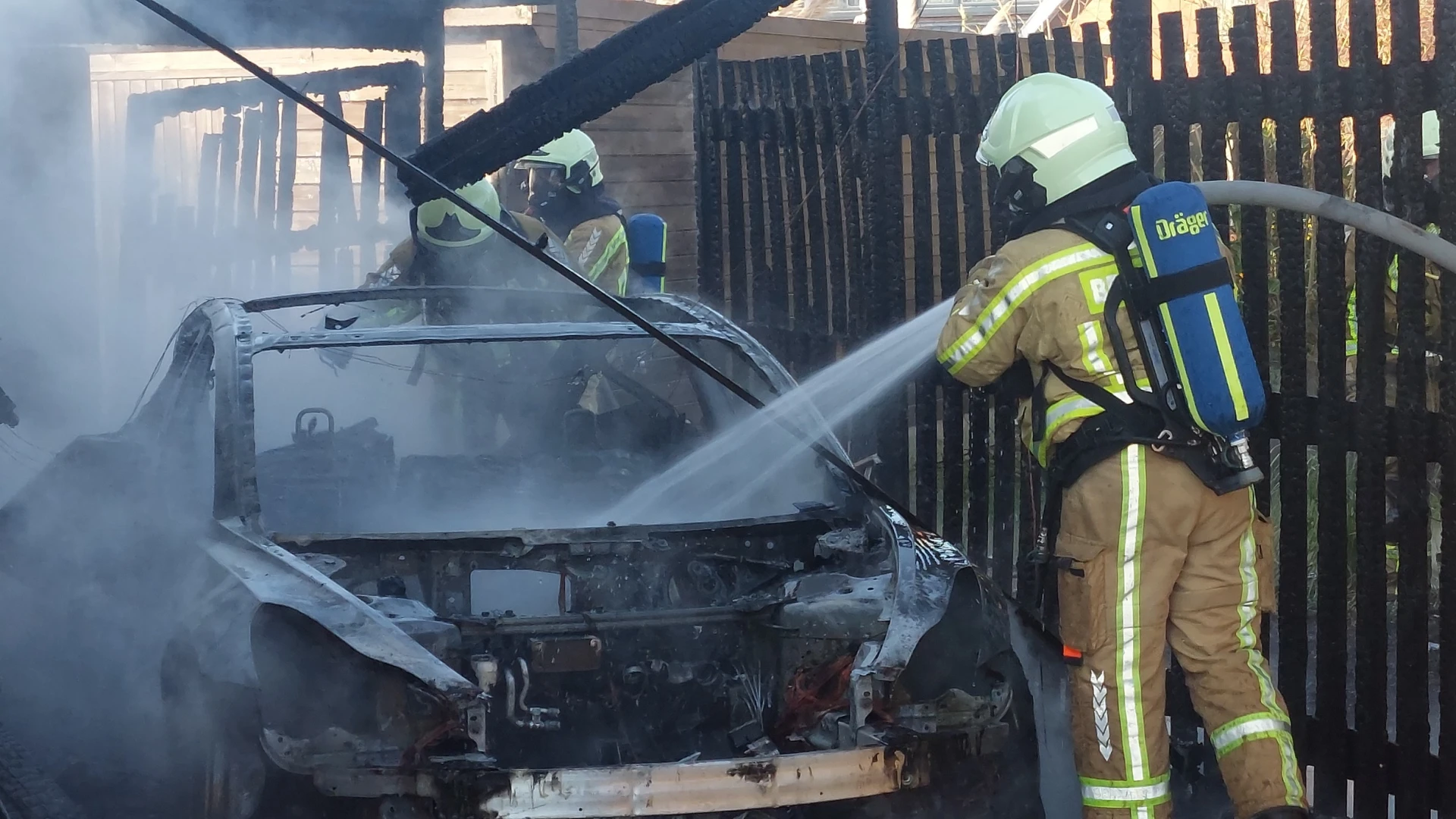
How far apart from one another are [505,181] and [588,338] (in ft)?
17.6

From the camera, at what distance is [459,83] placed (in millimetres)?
10008

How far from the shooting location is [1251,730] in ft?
12.9

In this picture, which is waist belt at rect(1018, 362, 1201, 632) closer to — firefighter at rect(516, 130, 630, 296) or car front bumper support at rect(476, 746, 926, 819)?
car front bumper support at rect(476, 746, 926, 819)

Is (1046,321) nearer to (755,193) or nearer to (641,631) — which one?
(641,631)

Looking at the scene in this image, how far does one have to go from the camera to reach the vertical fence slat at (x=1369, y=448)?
176 inches

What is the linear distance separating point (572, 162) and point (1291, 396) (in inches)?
185

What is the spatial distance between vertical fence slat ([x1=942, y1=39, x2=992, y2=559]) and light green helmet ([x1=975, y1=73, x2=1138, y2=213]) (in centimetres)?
203

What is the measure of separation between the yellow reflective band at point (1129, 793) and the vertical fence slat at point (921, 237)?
279cm

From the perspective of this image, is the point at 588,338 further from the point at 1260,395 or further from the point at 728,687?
the point at 1260,395

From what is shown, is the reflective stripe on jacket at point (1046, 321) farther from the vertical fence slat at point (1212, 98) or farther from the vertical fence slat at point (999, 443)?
the vertical fence slat at point (999, 443)

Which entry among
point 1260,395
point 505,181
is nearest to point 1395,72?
point 1260,395

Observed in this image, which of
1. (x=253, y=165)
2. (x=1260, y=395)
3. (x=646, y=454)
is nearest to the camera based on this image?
(x=1260, y=395)

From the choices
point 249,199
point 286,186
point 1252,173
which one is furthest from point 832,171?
point 249,199

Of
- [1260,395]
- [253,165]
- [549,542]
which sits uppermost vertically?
[253,165]
